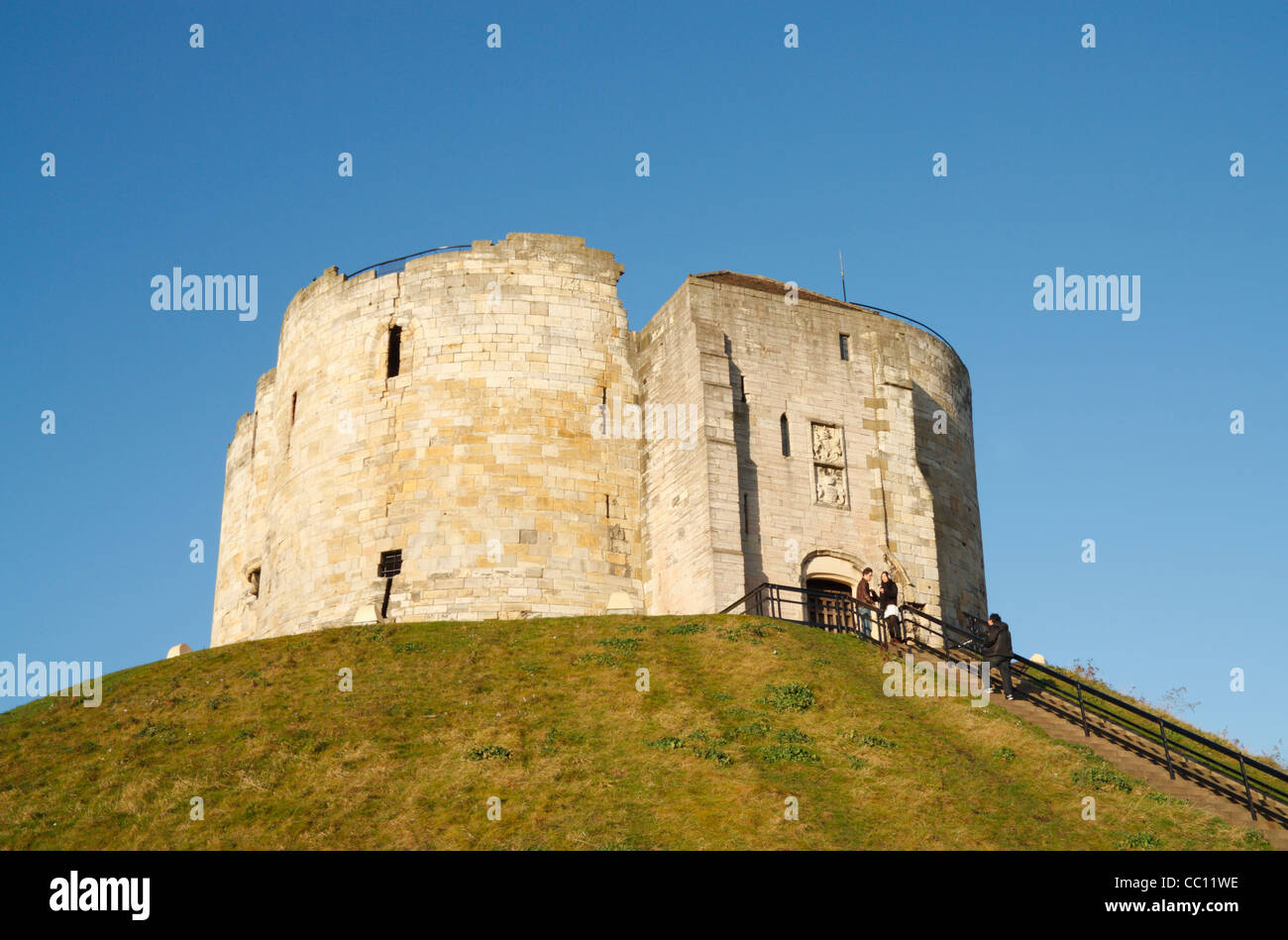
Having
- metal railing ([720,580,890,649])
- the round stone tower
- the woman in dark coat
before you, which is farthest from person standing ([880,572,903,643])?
the round stone tower

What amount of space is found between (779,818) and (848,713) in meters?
5.18

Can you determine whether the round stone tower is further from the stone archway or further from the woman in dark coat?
the woman in dark coat

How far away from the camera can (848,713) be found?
22906mm

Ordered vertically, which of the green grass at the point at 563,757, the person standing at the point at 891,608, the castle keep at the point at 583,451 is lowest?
the green grass at the point at 563,757

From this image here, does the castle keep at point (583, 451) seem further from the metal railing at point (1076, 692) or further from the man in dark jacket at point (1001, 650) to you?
the man in dark jacket at point (1001, 650)

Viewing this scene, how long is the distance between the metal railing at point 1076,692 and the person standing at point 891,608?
21cm

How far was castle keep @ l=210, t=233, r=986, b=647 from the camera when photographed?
32.6m

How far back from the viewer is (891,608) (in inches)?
1138

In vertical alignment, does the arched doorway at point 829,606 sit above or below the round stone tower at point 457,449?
below

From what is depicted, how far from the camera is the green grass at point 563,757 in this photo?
18516 mm

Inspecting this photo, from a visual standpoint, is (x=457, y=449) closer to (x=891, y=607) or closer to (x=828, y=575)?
(x=828, y=575)

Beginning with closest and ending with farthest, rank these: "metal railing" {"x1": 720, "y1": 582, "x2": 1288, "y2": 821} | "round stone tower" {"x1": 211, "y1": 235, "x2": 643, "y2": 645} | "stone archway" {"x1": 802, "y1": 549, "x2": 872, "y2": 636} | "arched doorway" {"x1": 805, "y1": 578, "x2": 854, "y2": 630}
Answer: "metal railing" {"x1": 720, "y1": 582, "x2": 1288, "y2": 821}, "arched doorway" {"x1": 805, "y1": 578, "x2": 854, "y2": 630}, "stone archway" {"x1": 802, "y1": 549, "x2": 872, "y2": 636}, "round stone tower" {"x1": 211, "y1": 235, "x2": 643, "y2": 645}

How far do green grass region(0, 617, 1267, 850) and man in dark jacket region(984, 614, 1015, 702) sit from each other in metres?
1.00

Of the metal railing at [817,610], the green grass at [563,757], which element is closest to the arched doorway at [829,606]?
the metal railing at [817,610]
